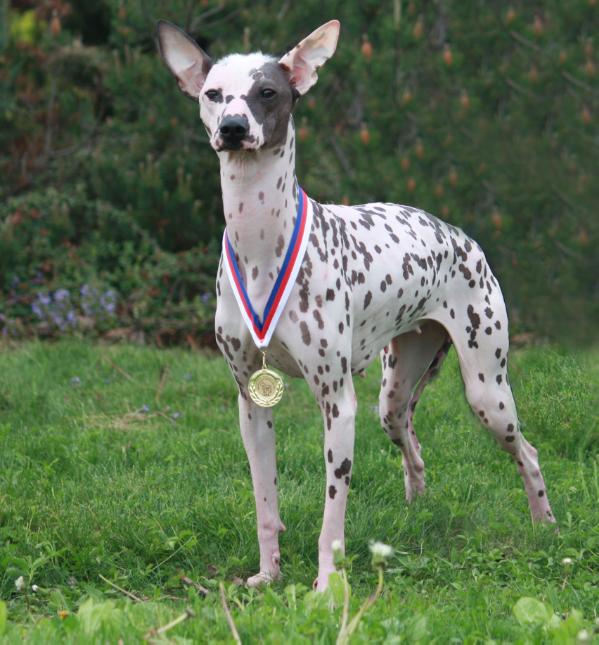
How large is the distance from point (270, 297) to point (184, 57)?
107 centimetres

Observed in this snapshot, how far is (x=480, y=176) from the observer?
9.50 m

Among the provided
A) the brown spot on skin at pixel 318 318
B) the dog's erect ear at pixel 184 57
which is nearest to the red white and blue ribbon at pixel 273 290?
the brown spot on skin at pixel 318 318

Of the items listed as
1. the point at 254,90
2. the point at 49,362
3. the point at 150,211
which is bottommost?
the point at 49,362

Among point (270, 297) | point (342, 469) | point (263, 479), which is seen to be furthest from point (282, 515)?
point (270, 297)

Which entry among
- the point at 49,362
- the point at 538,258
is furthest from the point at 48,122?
the point at 538,258

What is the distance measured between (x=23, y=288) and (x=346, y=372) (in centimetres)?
618

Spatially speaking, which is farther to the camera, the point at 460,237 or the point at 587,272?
the point at 587,272

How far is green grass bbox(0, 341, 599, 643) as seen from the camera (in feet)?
12.8

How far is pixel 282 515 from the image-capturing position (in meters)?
5.32

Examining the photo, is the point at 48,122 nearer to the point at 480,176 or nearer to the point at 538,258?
the point at 480,176

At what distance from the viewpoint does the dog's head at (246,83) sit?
4.21 meters

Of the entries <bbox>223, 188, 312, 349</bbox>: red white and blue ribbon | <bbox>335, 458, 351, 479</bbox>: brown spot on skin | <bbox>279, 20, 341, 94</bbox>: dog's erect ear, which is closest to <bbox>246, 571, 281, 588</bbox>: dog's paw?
<bbox>335, 458, 351, 479</bbox>: brown spot on skin

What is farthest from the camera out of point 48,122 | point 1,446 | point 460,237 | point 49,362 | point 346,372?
point 48,122

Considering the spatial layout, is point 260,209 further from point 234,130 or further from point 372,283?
point 372,283
